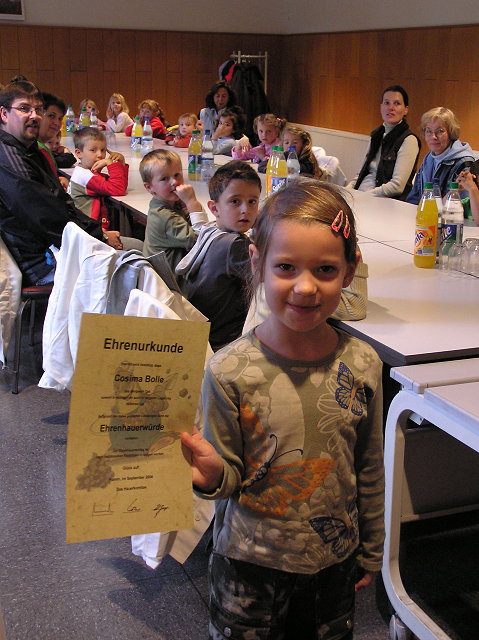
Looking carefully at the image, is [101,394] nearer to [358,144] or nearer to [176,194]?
[176,194]

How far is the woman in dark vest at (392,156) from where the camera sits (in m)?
5.04

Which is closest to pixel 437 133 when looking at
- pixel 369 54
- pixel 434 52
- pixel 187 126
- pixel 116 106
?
pixel 187 126

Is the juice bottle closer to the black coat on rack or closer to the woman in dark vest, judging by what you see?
the woman in dark vest

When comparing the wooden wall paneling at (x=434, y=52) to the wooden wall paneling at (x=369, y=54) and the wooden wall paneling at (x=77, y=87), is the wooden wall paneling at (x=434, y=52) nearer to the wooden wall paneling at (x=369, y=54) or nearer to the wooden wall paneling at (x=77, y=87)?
the wooden wall paneling at (x=369, y=54)

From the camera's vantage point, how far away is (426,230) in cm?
274

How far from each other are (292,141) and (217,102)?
12.5ft

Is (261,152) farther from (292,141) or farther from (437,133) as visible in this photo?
(437,133)

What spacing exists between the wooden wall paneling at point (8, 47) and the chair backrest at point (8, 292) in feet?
25.6

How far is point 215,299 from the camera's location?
8.86 ft

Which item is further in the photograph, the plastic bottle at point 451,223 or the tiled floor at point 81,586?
the plastic bottle at point 451,223

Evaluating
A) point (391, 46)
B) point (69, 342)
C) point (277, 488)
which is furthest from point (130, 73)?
point (277, 488)

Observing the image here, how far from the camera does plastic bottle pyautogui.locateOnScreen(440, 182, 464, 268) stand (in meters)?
2.75

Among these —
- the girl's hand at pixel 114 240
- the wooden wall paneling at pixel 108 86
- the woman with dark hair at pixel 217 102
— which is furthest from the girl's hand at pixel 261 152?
the wooden wall paneling at pixel 108 86

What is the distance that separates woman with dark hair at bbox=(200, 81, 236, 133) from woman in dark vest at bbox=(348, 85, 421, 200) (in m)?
2.74
